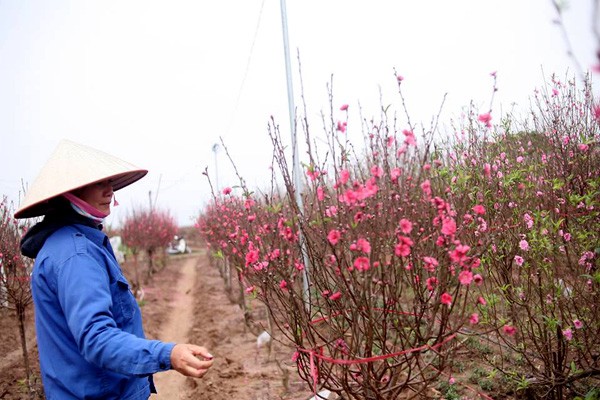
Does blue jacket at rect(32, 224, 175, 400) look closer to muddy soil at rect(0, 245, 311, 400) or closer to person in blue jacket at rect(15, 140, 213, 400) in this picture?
person in blue jacket at rect(15, 140, 213, 400)

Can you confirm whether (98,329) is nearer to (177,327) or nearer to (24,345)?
(24,345)

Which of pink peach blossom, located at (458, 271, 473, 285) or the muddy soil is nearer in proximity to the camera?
pink peach blossom, located at (458, 271, 473, 285)

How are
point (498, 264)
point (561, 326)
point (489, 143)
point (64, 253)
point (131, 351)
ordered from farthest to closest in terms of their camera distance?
point (489, 143) → point (498, 264) → point (561, 326) → point (64, 253) → point (131, 351)

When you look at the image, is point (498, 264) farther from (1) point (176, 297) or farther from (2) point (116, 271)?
(1) point (176, 297)

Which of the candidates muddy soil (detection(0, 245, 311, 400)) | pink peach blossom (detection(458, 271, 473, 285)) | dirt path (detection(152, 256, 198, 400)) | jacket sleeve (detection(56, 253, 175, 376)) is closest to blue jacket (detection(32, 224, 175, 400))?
jacket sleeve (detection(56, 253, 175, 376))

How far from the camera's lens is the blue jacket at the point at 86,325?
1.54 meters

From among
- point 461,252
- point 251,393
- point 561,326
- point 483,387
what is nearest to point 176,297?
point 251,393

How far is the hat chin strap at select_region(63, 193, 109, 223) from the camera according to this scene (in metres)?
1.92

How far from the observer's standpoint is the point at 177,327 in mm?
10359

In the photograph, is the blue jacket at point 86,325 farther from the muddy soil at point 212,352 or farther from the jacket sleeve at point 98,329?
the muddy soil at point 212,352

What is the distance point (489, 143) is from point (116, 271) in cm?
354

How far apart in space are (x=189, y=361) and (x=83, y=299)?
45cm

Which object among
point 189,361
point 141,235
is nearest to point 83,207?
point 189,361

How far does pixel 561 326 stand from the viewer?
3.04 meters
